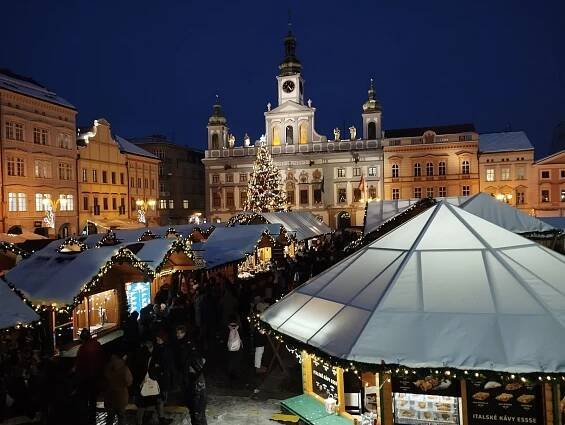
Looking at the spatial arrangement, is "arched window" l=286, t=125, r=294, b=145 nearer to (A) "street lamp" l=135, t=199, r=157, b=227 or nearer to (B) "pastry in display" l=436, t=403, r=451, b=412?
(A) "street lamp" l=135, t=199, r=157, b=227

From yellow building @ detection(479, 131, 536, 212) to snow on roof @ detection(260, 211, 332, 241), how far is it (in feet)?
95.1

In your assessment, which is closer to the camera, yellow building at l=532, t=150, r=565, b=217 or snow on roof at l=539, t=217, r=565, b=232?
snow on roof at l=539, t=217, r=565, b=232

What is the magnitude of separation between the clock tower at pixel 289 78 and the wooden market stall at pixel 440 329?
5855 cm

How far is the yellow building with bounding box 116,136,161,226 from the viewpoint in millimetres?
51062

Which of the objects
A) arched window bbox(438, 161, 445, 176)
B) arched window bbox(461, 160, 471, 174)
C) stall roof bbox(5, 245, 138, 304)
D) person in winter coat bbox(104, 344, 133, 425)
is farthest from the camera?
arched window bbox(438, 161, 445, 176)

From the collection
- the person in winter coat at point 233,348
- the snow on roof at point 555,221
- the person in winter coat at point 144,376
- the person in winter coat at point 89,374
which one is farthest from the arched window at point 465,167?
the person in winter coat at point 89,374

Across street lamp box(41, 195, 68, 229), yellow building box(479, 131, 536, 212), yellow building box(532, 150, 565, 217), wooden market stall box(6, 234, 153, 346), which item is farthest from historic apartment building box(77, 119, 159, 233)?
yellow building box(532, 150, 565, 217)

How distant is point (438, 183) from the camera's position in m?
58.6

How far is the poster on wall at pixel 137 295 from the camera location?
14.9 metres

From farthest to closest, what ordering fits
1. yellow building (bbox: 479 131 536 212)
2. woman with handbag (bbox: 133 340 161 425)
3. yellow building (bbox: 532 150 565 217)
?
yellow building (bbox: 479 131 536 212) < yellow building (bbox: 532 150 565 217) < woman with handbag (bbox: 133 340 161 425)

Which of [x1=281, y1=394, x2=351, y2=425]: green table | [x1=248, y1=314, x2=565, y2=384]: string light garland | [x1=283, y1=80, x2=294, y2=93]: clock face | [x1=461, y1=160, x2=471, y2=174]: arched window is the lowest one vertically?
[x1=281, y1=394, x2=351, y2=425]: green table

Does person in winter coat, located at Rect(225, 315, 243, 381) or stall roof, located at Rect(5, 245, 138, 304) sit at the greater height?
stall roof, located at Rect(5, 245, 138, 304)

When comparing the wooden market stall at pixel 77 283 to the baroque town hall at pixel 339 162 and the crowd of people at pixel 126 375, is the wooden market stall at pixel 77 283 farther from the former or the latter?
the baroque town hall at pixel 339 162

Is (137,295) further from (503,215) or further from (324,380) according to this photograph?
(503,215)
